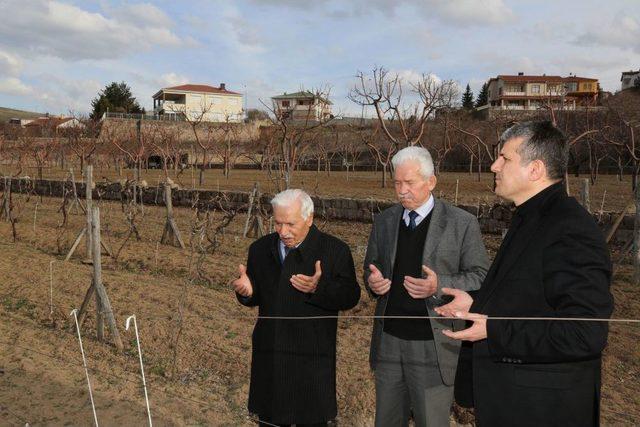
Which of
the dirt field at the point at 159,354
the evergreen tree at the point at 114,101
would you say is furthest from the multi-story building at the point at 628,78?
the dirt field at the point at 159,354

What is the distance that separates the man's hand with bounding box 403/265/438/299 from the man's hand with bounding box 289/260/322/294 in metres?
0.37

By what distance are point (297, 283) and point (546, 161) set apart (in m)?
1.06

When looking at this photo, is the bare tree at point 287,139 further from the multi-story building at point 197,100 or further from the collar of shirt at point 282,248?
the multi-story building at point 197,100

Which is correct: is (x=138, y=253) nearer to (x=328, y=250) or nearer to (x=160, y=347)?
(x=160, y=347)

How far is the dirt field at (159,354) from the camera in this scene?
3.31 meters

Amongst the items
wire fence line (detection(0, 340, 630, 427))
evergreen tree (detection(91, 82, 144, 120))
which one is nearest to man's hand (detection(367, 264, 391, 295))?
wire fence line (detection(0, 340, 630, 427))

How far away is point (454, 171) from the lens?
1407 inches

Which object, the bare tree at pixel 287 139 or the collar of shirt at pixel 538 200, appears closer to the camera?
the collar of shirt at pixel 538 200

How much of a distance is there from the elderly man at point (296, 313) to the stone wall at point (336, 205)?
22.2 feet

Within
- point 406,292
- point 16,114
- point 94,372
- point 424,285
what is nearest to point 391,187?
point 94,372

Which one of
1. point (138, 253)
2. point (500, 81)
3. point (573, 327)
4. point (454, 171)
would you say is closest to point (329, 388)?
point (573, 327)

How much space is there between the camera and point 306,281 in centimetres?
214

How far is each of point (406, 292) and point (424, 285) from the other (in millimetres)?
253

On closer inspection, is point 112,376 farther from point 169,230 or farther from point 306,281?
point 169,230
